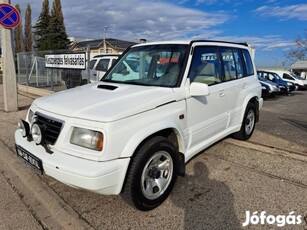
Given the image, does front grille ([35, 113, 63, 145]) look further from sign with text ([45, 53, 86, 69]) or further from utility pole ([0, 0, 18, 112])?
utility pole ([0, 0, 18, 112])

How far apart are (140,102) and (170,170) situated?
36.4 inches

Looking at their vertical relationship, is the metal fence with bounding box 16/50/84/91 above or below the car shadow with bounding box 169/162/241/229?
above

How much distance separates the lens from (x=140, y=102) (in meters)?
3.05

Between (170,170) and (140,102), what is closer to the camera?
(140,102)

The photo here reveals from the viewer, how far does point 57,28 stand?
40.4m

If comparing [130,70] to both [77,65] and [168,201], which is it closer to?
[168,201]

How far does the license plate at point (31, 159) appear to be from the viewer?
2934mm

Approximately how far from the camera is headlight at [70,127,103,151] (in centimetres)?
267

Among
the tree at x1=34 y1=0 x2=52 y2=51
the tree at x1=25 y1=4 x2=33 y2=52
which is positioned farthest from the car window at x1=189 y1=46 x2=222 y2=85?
the tree at x1=25 y1=4 x2=33 y2=52

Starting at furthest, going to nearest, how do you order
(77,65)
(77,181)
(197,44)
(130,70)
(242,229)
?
(77,65), (130,70), (197,44), (242,229), (77,181)

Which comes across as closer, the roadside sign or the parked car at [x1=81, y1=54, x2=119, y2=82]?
the roadside sign

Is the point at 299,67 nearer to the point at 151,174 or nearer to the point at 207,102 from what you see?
the point at 207,102

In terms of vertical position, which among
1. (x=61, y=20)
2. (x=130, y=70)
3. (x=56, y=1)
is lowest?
(x=130, y=70)

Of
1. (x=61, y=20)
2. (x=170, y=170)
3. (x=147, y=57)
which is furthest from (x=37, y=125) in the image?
(x=61, y=20)
